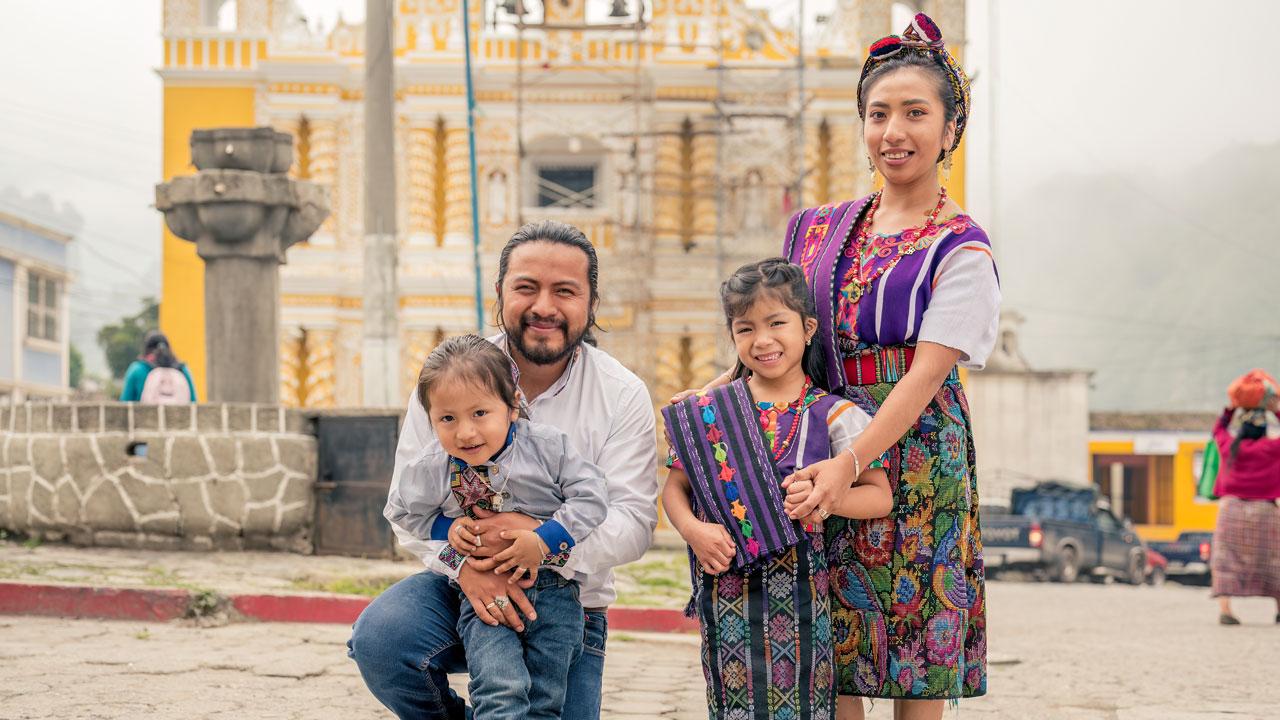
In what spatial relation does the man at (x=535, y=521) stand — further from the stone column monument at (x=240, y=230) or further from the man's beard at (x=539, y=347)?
the stone column monument at (x=240, y=230)

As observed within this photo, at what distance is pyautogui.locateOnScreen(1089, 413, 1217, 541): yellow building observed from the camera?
33.5 meters

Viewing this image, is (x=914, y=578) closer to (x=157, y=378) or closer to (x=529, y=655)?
(x=529, y=655)

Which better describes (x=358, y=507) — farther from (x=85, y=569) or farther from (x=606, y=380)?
(x=606, y=380)

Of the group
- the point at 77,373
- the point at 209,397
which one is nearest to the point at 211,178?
the point at 209,397

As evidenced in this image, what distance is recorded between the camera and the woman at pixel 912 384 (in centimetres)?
341

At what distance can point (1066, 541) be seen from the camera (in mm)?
21422

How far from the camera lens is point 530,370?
12.2 ft

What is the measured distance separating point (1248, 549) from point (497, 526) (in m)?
8.53

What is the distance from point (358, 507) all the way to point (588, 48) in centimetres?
1536

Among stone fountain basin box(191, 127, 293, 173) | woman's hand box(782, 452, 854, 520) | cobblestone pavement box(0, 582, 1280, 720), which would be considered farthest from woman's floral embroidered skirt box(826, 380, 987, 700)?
stone fountain basin box(191, 127, 293, 173)

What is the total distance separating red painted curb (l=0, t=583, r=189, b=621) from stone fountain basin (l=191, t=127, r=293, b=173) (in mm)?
4567

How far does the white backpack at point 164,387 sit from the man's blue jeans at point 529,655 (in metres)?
8.01

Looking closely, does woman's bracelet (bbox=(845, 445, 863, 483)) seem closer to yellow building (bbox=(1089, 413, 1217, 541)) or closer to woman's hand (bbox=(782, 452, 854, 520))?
woman's hand (bbox=(782, 452, 854, 520))

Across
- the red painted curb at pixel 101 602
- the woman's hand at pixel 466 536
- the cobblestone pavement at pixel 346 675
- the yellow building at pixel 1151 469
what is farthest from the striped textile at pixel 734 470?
the yellow building at pixel 1151 469
